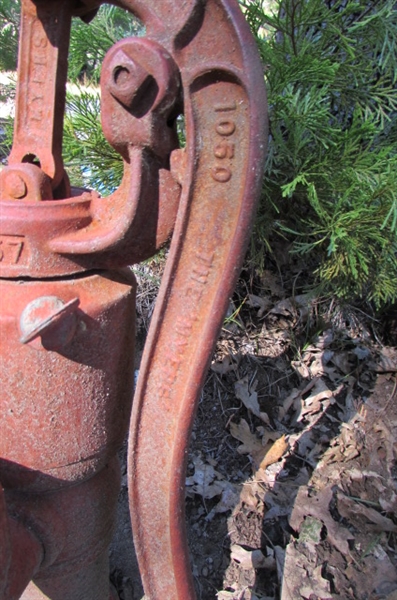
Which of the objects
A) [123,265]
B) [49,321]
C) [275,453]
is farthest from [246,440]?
[49,321]

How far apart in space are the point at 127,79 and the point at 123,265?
0.36 metres

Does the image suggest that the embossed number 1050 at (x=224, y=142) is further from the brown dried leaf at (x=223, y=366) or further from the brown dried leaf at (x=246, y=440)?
the brown dried leaf at (x=223, y=366)

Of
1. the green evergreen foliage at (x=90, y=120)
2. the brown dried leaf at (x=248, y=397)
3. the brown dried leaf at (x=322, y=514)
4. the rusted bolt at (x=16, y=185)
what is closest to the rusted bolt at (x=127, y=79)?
the rusted bolt at (x=16, y=185)

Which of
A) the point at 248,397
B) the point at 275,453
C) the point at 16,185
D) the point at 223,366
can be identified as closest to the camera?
the point at 16,185

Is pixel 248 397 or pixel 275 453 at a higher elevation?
pixel 248 397

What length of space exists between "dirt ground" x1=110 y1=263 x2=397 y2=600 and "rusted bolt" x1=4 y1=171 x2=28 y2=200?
4.75ft

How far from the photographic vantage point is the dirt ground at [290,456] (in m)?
1.81

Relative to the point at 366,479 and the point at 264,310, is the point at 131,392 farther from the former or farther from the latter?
the point at 264,310

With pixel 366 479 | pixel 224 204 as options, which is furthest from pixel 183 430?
pixel 366 479

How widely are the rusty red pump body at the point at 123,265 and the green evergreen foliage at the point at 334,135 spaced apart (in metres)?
1.14

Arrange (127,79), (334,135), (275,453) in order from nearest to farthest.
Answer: (127,79), (334,135), (275,453)

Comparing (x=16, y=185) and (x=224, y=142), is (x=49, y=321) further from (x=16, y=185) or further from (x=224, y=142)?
(x=224, y=142)

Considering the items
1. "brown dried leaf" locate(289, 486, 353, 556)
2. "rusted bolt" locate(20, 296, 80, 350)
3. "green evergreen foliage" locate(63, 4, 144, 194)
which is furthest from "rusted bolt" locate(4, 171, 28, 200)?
"brown dried leaf" locate(289, 486, 353, 556)

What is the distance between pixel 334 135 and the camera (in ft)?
6.99
